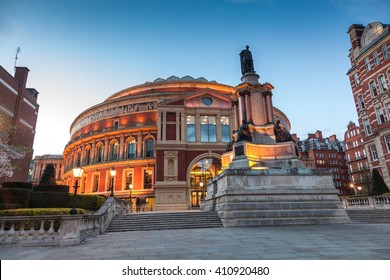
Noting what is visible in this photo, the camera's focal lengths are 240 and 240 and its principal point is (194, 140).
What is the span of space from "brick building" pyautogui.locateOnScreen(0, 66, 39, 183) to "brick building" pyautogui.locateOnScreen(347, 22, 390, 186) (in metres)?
50.1

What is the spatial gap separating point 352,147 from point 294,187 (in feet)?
195

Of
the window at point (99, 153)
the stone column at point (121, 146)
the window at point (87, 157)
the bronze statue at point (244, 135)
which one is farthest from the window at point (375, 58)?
the window at point (87, 157)

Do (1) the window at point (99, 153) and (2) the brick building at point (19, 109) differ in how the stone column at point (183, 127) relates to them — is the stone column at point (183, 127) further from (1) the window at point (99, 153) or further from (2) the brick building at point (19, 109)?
(2) the brick building at point (19, 109)

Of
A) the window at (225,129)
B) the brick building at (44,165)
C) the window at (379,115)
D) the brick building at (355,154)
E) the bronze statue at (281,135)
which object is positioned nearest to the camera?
the bronze statue at (281,135)

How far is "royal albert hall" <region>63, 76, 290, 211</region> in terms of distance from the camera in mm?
32625

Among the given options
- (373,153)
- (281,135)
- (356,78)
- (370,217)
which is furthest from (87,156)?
(356,78)

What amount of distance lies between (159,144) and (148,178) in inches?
298

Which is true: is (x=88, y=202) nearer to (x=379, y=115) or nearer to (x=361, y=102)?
(x=379, y=115)

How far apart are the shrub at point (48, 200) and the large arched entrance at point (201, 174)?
19.4m

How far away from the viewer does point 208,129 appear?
35.7m

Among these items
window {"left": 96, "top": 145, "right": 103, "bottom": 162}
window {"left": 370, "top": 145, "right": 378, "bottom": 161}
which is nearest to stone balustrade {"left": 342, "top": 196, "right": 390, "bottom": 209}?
window {"left": 370, "top": 145, "right": 378, "bottom": 161}

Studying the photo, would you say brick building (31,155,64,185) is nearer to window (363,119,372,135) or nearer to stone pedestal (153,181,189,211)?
stone pedestal (153,181,189,211)

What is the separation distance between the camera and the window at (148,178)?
37388mm
